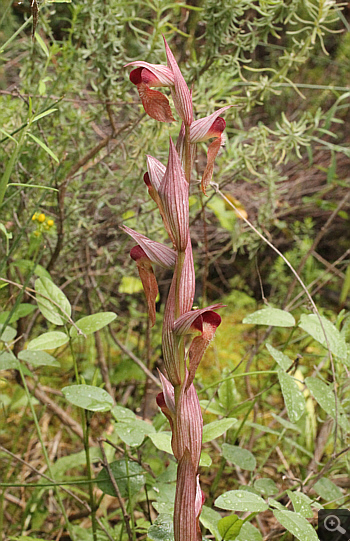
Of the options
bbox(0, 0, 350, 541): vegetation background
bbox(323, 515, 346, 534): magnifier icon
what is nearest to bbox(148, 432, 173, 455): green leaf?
bbox(0, 0, 350, 541): vegetation background

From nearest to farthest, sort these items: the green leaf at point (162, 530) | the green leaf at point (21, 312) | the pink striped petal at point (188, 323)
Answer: the pink striped petal at point (188, 323) → the green leaf at point (162, 530) → the green leaf at point (21, 312)

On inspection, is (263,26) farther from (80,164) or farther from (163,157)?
(80,164)

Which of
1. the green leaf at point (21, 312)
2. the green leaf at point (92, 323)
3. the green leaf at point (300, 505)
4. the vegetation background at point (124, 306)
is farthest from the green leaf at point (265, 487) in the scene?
the green leaf at point (21, 312)

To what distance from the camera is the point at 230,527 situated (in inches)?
21.0

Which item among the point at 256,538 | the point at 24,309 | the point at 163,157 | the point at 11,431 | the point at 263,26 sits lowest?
the point at 11,431

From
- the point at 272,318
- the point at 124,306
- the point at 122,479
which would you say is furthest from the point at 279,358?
the point at 124,306

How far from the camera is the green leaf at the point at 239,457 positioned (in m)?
0.68

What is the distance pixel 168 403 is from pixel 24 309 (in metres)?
0.40

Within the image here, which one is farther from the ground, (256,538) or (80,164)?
(80,164)

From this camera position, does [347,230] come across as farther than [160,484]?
Yes

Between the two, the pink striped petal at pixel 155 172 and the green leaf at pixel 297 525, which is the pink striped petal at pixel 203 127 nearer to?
the pink striped petal at pixel 155 172

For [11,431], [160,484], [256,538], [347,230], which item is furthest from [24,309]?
[347,230]

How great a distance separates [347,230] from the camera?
7.64 feet

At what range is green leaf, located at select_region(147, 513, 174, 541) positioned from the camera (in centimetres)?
52
